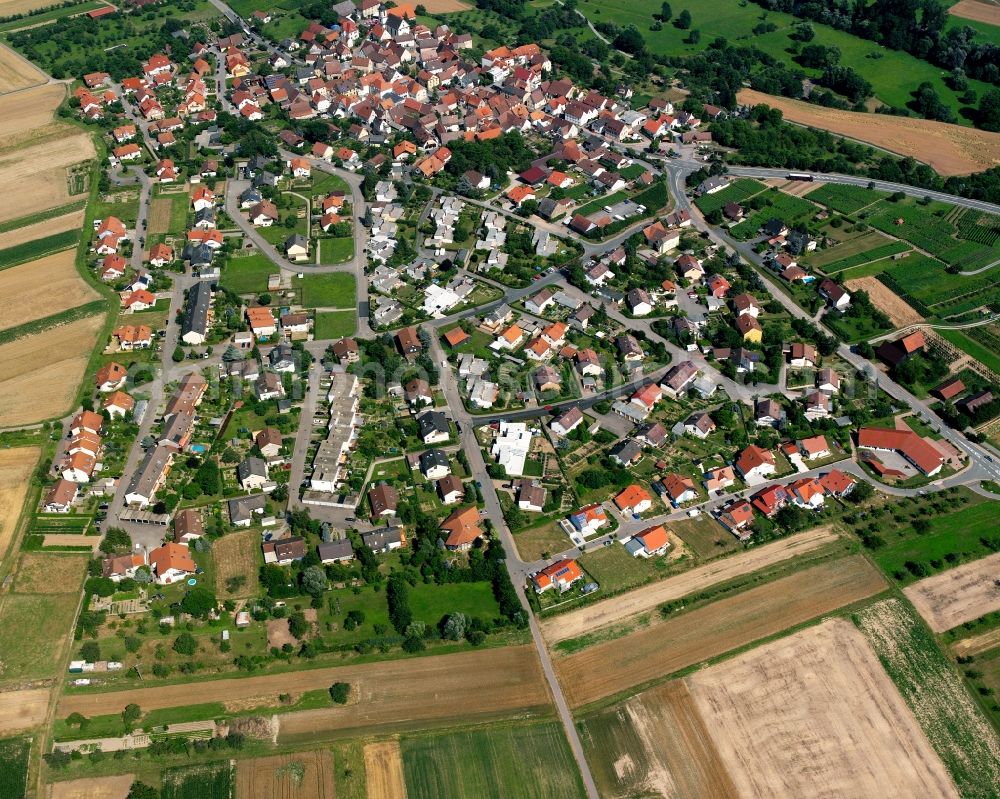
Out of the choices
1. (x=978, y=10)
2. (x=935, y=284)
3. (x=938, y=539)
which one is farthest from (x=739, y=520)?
(x=978, y=10)

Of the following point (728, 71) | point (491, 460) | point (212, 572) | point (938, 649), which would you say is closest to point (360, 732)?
point (212, 572)

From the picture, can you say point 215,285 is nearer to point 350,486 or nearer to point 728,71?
point 350,486

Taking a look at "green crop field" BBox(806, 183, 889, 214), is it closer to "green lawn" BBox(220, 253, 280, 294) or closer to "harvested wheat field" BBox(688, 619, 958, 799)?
"harvested wheat field" BBox(688, 619, 958, 799)

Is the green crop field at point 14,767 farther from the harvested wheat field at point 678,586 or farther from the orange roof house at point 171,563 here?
the harvested wheat field at point 678,586

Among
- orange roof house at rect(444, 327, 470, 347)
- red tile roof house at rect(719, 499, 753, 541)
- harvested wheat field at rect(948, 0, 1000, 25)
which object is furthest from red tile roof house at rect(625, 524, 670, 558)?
harvested wheat field at rect(948, 0, 1000, 25)

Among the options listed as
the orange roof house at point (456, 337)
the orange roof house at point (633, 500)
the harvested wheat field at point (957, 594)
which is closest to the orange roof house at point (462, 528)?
the orange roof house at point (633, 500)
